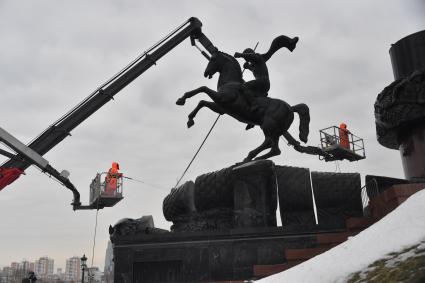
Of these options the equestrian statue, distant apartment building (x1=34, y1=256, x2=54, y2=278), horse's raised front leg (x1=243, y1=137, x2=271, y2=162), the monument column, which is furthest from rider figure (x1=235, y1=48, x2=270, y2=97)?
distant apartment building (x1=34, y1=256, x2=54, y2=278)

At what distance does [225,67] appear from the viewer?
10.8m

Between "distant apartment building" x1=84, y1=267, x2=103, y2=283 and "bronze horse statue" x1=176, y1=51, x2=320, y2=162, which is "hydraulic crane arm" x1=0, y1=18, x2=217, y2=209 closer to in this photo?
"bronze horse statue" x1=176, y1=51, x2=320, y2=162

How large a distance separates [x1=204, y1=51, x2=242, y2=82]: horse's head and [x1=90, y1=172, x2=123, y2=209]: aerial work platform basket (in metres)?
8.23

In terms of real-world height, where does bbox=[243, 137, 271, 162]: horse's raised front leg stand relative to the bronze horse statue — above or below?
below

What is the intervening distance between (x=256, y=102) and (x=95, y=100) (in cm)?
680

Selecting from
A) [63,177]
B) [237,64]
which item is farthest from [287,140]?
[63,177]

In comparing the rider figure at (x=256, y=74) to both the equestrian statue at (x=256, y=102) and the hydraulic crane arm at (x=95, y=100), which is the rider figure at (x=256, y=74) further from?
the hydraulic crane arm at (x=95, y=100)

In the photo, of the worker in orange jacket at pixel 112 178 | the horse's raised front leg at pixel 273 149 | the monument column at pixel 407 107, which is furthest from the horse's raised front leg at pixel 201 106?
the worker in orange jacket at pixel 112 178

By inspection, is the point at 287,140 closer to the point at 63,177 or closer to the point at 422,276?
the point at 422,276

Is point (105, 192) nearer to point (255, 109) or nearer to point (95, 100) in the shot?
point (95, 100)

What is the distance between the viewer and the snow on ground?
17.9ft

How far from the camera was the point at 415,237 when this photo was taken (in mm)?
5379

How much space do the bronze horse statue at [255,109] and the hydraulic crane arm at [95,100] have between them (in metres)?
3.70

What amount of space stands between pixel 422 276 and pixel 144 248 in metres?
5.58
